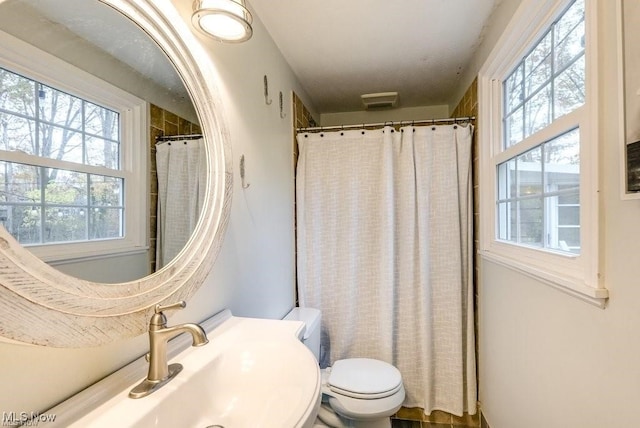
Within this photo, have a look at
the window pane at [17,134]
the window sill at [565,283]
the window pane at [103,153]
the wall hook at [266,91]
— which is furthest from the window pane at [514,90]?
the window pane at [17,134]

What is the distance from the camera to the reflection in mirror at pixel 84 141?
542 millimetres

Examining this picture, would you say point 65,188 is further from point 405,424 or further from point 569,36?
point 405,424

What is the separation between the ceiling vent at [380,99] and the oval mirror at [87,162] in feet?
5.97

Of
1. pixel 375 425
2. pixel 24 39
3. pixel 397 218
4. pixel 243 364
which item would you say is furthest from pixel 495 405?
pixel 24 39

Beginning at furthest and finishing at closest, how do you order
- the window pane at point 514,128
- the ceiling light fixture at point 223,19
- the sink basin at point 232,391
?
1. the window pane at point 514,128
2. the ceiling light fixture at point 223,19
3. the sink basin at point 232,391

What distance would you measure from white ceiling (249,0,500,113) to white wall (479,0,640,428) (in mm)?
944

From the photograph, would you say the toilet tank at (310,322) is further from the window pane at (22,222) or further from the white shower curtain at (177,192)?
the window pane at (22,222)

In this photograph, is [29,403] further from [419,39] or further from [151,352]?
[419,39]

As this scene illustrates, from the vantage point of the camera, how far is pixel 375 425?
1.62 meters

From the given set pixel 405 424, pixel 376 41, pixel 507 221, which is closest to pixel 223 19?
pixel 376 41

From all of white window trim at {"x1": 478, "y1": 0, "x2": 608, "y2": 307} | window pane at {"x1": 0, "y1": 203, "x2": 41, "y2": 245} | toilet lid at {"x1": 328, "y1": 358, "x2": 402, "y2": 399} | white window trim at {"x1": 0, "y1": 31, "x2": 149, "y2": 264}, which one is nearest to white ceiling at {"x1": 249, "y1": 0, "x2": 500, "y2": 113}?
white window trim at {"x1": 478, "y1": 0, "x2": 608, "y2": 307}

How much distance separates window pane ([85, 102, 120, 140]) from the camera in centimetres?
67

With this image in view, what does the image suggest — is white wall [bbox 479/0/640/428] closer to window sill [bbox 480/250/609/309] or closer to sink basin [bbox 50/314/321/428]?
window sill [bbox 480/250/609/309]

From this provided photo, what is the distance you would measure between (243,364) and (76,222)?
58cm
